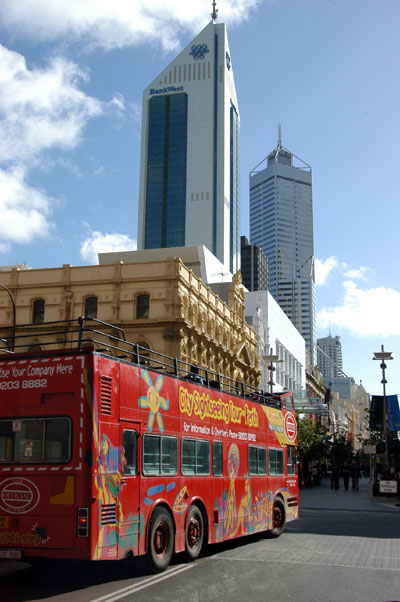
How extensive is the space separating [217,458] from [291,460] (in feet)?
19.1

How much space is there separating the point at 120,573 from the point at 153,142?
172 meters

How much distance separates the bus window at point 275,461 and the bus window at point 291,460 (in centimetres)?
69

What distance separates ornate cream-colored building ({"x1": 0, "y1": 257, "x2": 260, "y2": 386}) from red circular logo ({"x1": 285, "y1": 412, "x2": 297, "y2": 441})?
2753 cm

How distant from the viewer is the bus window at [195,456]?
12609 millimetres

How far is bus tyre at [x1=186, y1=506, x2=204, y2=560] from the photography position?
12.4m

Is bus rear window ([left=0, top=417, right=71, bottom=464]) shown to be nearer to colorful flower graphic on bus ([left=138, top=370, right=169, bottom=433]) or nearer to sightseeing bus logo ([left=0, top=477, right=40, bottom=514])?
sightseeing bus logo ([left=0, top=477, right=40, bottom=514])

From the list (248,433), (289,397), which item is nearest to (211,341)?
(289,397)

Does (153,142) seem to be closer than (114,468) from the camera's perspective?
No

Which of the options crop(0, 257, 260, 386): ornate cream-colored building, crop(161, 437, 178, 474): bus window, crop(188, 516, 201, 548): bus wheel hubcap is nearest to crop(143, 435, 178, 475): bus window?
crop(161, 437, 178, 474): bus window

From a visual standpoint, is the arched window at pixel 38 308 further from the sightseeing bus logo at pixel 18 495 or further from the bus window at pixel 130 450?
the sightseeing bus logo at pixel 18 495

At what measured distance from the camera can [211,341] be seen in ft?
178

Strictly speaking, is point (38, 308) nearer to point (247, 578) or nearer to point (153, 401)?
point (153, 401)

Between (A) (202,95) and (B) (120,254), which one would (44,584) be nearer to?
(B) (120,254)

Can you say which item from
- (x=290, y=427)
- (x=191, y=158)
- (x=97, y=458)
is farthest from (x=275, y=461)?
(x=191, y=158)
